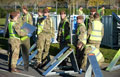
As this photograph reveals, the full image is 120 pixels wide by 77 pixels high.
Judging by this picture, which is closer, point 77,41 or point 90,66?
point 90,66

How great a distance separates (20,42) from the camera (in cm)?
1012

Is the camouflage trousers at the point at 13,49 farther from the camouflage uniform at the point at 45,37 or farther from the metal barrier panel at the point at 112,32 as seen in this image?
the metal barrier panel at the point at 112,32

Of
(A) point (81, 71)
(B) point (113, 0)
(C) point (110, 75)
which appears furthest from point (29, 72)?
(B) point (113, 0)

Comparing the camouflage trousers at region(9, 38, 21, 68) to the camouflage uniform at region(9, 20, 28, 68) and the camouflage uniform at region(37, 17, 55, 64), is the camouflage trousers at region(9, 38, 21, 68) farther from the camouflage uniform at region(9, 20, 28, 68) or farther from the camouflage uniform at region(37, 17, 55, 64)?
the camouflage uniform at region(37, 17, 55, 64)

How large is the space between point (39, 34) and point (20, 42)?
865 mm

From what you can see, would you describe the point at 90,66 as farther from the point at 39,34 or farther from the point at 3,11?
the point at 3,11

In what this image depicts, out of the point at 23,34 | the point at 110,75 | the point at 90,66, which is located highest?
the point at 23,34

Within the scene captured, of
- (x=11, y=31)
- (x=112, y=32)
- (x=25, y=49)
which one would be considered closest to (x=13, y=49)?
(x=25, y=49)

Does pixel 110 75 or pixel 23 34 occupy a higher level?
pixel 23 34

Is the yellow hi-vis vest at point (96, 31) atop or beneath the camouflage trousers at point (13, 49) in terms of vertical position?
atop

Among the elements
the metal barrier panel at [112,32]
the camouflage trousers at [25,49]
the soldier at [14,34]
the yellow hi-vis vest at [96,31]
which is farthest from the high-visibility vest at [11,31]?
the metal barrier panel at [112,32]

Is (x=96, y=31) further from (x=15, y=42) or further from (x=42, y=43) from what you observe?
(x=15, y=42)

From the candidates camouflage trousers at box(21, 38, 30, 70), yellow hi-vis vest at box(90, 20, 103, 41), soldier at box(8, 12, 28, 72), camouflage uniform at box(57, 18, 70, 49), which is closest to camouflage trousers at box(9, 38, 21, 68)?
soldier at box(8, 12, 28, 72)

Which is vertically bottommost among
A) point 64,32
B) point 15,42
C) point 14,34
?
point 15,42
